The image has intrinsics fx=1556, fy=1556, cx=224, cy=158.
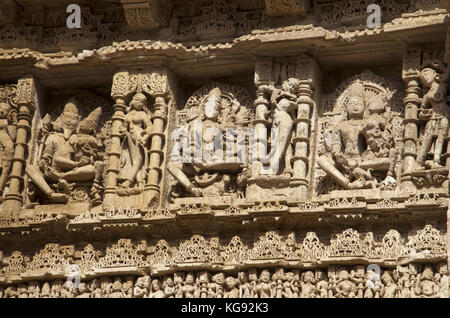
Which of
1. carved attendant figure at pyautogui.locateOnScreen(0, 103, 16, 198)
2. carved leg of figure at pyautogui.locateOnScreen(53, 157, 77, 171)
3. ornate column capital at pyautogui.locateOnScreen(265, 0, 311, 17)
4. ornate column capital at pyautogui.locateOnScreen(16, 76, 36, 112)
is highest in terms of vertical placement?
ornate column capital at pyautogui.locateOnScreen(265, 0, 311, 17)

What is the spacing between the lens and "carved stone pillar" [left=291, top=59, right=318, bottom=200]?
14.0 metres

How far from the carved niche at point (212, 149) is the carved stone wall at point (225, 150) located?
2cm

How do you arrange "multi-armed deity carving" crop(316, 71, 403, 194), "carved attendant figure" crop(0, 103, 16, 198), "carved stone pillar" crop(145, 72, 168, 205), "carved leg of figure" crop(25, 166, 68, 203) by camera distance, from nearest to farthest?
"multi-armed deity carving" crop(316, 71, 403, 194) → "carved stone pillar" crop(145, 72, 168, 205) → "carved leg of figure" crop(25, 166, 68, 203) → "carved attendant figure" crop(0, 103, 16, 198)

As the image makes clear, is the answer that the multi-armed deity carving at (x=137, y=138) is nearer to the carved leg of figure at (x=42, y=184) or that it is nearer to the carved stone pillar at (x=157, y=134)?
the carved stone pillar at (x=157, y=134)

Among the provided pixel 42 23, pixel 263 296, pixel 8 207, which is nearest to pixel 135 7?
pixel 42 23

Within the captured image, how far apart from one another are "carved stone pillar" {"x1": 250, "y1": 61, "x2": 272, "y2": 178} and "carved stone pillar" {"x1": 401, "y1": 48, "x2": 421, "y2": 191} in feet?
4.22

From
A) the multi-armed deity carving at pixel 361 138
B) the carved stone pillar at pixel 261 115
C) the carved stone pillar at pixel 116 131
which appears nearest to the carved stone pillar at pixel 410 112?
the multi-armed deity carving at pixel 361 138

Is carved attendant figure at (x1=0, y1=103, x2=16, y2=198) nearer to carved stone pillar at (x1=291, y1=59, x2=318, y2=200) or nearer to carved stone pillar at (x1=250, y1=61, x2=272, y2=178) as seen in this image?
carved stone pillar at (x1=250, y1=61, x2=272, y2=178)

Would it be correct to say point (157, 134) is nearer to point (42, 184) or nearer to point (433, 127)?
point (42, 184)

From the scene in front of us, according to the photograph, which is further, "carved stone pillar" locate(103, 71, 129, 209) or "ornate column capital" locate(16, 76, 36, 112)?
"ornate column capital" locate(16, 76, 36, 112)

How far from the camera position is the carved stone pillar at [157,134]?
1437 cm

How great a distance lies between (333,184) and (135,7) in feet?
8.61

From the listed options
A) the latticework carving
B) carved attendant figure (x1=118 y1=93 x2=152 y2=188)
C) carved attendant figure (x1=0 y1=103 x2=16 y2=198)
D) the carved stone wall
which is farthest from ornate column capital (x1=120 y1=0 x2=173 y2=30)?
the latticework carving

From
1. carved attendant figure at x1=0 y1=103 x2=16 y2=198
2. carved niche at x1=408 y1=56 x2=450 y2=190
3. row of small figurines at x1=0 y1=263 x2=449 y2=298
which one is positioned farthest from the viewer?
carved attendant figure at x1=0 y1=103 x2=16 y2=198
